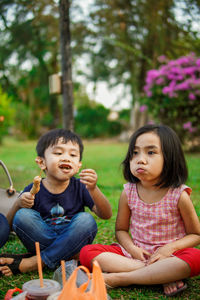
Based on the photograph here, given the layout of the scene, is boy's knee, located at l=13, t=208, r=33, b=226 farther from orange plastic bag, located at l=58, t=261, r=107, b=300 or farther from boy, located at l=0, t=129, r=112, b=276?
orange plastic bag, located at l=58, t=261, r=107, b=300

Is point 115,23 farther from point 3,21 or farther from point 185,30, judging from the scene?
point 3,21

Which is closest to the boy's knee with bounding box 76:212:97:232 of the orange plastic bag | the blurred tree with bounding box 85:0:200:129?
the orange plastic bag

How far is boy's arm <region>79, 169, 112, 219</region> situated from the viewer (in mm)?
1833

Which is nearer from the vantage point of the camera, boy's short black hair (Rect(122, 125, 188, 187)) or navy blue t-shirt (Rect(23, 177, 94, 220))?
boy's short black hair (Rect(122, 125, 188, 187))

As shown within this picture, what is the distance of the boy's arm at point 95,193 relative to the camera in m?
1.83

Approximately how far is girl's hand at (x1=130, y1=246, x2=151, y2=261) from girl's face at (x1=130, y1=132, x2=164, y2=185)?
40 cm

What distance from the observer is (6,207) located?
2.40 metres

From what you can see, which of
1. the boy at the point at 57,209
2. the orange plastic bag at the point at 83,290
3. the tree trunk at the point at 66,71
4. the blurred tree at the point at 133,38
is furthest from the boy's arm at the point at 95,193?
the blurred tree at the point at 133,38

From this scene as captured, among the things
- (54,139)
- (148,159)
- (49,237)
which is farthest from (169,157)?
(49,237)

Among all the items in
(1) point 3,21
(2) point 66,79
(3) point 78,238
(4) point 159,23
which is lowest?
(3) point 78,238

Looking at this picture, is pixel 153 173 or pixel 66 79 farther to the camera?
pixel 66 79

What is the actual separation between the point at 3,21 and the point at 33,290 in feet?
10.4

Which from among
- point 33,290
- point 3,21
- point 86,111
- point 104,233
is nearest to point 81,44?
point 86,111

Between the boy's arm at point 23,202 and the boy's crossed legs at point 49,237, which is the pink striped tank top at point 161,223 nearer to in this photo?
the boy's crossed legs at point 49,237
